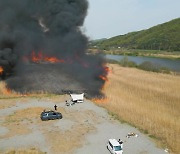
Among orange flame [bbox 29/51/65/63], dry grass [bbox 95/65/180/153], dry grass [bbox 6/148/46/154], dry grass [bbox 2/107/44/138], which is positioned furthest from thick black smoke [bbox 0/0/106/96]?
dry grass [bbox 6/148/46/154]

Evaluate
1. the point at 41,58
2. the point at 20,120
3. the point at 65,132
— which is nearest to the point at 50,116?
the point at 20,120

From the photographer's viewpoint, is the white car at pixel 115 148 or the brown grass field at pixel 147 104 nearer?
the white car at pixel 115 148

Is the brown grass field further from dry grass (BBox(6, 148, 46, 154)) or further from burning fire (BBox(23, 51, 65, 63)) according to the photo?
burning fire (BBox(23, 51, 65, 63))

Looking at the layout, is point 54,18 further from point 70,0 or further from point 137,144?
point 137,144

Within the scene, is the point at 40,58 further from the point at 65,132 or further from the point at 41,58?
the point at 65,132

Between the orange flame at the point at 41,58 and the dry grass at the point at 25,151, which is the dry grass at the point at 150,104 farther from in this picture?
the orange flame at the point at 41,58

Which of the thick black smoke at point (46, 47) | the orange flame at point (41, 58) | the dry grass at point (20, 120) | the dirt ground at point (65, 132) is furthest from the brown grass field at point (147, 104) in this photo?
the orange flame at point (41, 58)
